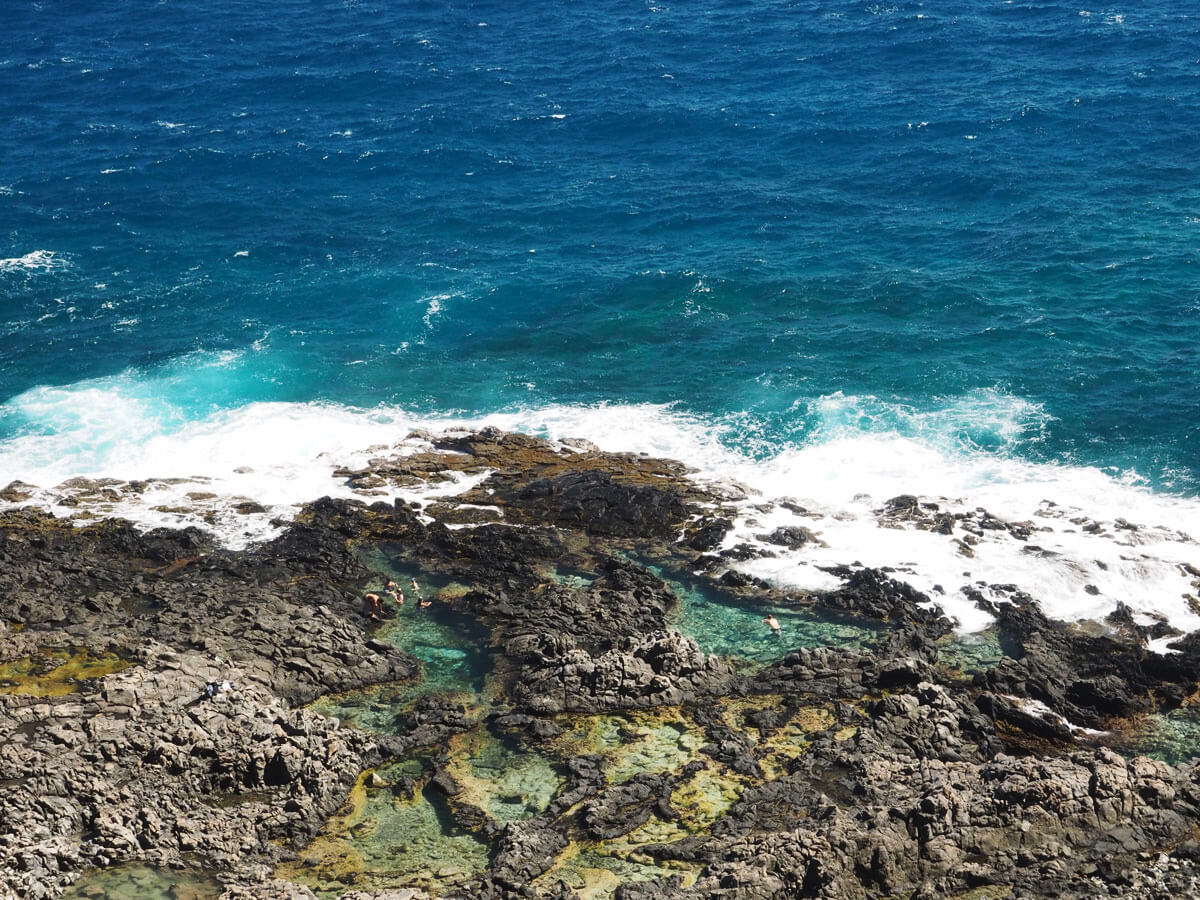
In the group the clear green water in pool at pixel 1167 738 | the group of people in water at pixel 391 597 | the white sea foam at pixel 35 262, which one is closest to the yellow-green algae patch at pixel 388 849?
the group of people in water at pixel 391 597

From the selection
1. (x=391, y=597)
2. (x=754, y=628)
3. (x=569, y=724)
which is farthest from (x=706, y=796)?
(x=391, y=597)

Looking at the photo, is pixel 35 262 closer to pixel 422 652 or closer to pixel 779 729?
pixel 422 652

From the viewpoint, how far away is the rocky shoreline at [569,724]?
37.5 m

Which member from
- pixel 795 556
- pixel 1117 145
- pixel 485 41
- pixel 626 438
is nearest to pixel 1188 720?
pixel 795 556

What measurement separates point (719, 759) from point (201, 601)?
82.1 ft

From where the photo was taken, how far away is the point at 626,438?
7050 centimetres

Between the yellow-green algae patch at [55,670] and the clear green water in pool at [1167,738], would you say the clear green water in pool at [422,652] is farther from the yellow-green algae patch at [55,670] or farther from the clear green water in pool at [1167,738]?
the clear green water in pool at [1167,738]

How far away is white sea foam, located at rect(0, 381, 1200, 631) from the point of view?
2206 inches

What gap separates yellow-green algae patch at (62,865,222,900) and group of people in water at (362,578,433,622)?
17687mm

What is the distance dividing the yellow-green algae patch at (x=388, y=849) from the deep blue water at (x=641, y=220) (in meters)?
35.1

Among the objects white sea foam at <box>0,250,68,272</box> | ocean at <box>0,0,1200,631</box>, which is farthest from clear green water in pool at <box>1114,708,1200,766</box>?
white sea foam at <box>0,250,68,272</box>

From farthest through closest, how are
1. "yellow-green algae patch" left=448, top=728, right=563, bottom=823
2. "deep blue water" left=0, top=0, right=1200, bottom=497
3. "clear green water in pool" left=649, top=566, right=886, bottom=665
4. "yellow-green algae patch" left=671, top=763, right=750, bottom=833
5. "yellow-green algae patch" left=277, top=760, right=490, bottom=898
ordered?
"deep blue water" left=0, top=0, right=1200, bottom=497 < "clear green water in pool" left=649, top=566, right=886, bottom=665 < "yellow-green algae patch" left=448, top=728, right=563, bottom=823 < "yellow-green algae patch" left=671, top=763, right=750, bottom=833 < "yellow-green algae patch" left=277, top=760, right=490, bottom=898

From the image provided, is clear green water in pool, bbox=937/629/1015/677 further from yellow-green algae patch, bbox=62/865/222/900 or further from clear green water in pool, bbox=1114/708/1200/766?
yellow-green algae patch, bbox=62/865/222/900

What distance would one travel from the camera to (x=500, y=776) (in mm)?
42969
